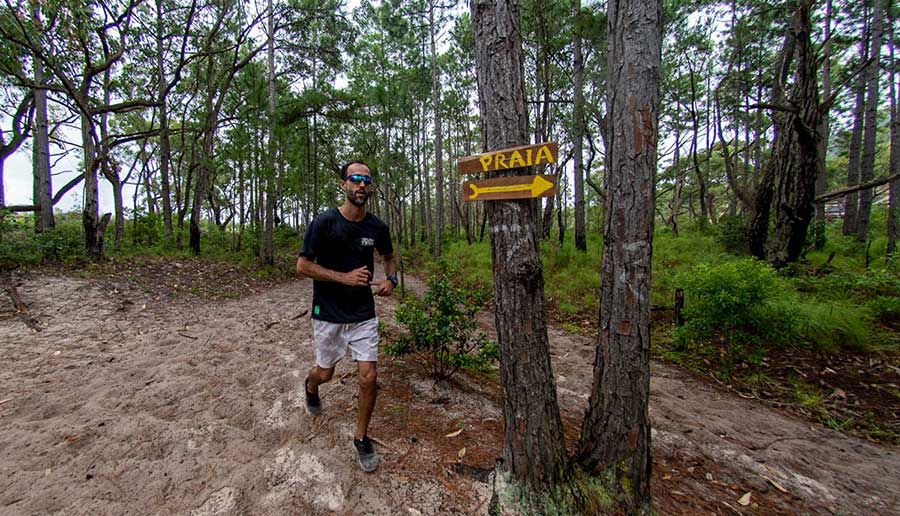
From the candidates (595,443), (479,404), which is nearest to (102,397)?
(479,404)

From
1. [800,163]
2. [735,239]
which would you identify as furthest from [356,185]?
[735,239]

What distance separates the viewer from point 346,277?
233 centimetres

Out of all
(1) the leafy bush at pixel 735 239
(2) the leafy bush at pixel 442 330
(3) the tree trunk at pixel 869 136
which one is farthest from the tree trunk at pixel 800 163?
(2) the leafy bush at pixel 442 330

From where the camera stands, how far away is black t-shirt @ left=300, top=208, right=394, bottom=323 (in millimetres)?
2455

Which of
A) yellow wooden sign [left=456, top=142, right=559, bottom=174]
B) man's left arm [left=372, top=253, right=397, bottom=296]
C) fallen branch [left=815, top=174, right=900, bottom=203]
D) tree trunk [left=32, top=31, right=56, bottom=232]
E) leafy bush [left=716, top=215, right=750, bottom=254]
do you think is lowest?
man's left arm [left=372, top=253, right=397, bottom=296]

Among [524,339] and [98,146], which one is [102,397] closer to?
[524,339]

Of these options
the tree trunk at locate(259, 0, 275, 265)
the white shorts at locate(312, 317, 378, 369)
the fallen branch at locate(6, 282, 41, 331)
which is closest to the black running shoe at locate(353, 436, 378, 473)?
the white shorts at locate(312, 317, 378, 369)

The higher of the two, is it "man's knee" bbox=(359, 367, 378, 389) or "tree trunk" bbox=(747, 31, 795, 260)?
"tree trunk" bbox=(747, 31, 795, 260)

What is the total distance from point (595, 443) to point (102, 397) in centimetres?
413

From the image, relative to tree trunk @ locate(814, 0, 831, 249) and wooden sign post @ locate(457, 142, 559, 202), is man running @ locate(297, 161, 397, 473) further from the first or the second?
tree trunk @ locate(814, 0, 831, 249)

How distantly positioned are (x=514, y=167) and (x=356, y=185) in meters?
1.27

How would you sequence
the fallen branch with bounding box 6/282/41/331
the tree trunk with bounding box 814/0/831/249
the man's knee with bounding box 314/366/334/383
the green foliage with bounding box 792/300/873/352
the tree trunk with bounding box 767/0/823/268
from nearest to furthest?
the man's knee with bounding box 314/366/334/383
the green foliage with bounding box 792/300/873/352
the fallen branch with bounding box 6/282/41/331
the tree trunk with bounding box 767/0/823/268
the tree trunk with bounding box 814/0/831/249

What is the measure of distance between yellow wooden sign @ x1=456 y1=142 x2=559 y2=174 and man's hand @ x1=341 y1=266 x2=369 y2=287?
1.03 m

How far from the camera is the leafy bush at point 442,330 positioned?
323cm
